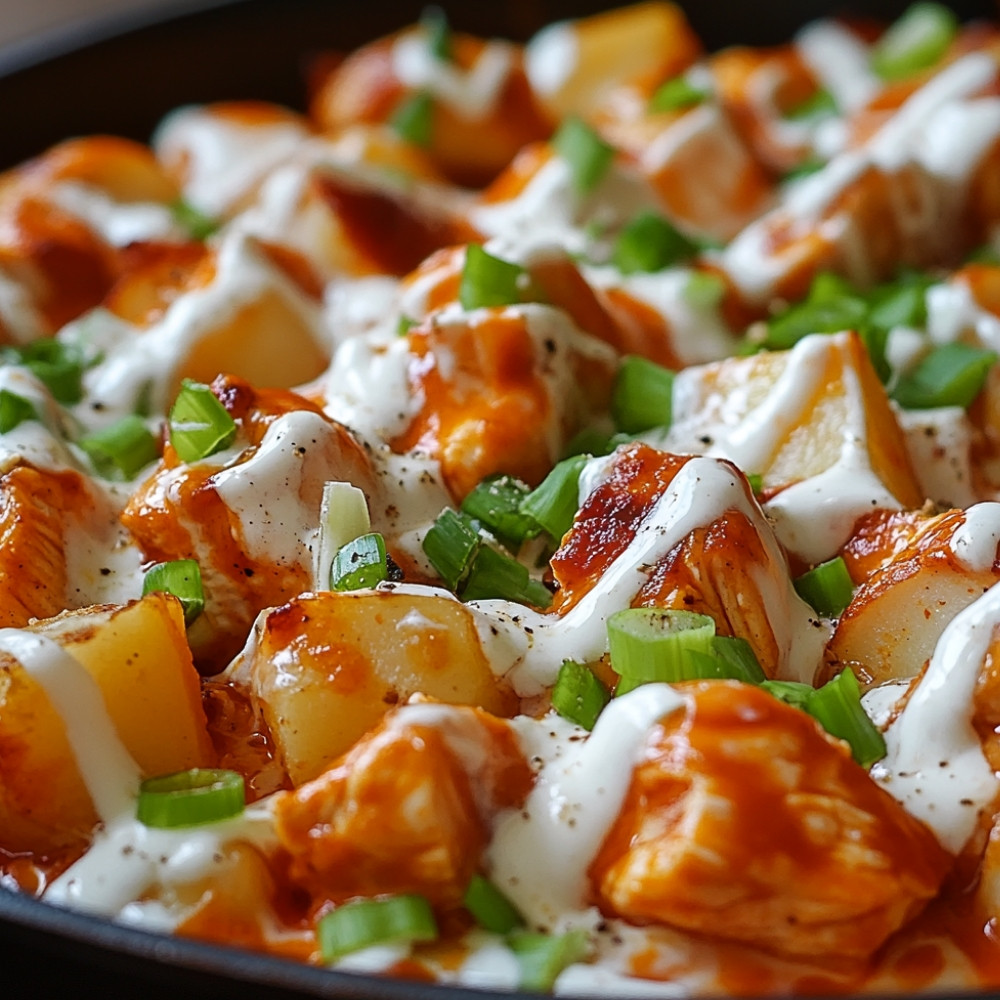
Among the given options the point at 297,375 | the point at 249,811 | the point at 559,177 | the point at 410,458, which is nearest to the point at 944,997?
the point at 249,811

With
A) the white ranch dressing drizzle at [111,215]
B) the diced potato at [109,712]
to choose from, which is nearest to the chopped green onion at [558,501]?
the diced potato at [109,712]

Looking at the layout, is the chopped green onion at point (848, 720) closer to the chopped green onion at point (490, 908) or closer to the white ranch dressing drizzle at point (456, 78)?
the chopped green onion at point (490, 908)

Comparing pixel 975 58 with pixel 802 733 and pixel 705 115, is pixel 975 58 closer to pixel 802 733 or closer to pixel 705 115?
pixel 705 115

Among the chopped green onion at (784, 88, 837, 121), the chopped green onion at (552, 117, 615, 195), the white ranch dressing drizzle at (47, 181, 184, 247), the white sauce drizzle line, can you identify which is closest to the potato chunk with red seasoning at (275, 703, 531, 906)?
the white sauce drizzle line

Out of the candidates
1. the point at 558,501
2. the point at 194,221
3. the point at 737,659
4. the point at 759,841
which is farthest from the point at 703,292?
the point at 759,841

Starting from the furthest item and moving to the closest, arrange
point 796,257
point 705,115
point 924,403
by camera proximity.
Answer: point 705,115, point 796,257, point 924,403

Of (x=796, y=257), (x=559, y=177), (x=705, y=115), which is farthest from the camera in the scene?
(x=705, y=115)

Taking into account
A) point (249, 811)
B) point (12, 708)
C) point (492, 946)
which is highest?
point (12, 708)

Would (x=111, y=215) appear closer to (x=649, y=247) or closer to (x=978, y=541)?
(x=649, y=247)
